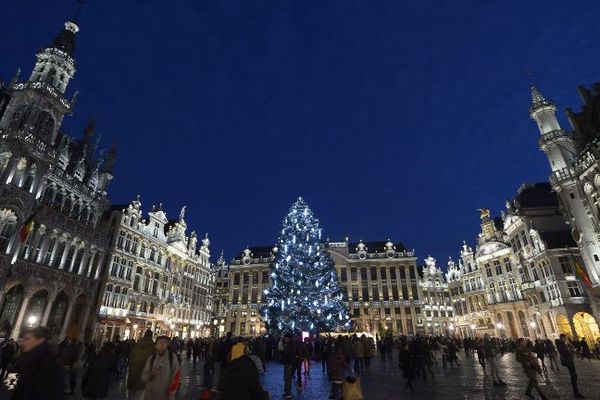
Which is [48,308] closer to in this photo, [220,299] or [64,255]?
[64,255]

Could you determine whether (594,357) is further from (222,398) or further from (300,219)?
(222,398)

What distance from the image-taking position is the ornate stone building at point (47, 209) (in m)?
28.3

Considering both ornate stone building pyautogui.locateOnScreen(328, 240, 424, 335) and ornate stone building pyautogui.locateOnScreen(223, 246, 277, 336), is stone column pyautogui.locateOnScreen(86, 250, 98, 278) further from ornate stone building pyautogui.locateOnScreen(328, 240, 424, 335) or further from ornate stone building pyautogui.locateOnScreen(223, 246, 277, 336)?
ornate stone building pyautogui.locateOnScreen(328, 240, 424, 335)

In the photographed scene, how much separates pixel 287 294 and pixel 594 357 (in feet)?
88.8

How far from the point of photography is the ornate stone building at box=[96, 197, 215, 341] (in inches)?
1720

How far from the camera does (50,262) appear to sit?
3253 cm

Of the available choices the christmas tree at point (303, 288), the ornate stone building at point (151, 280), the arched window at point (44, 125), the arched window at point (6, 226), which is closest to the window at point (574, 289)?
the christmas tree at point (303, 288)

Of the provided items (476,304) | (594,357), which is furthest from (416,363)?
(476,304)

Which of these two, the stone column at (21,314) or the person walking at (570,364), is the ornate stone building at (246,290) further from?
the person walking at (570,364)

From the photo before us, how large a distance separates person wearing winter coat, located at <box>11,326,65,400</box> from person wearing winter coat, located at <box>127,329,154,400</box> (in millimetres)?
2429

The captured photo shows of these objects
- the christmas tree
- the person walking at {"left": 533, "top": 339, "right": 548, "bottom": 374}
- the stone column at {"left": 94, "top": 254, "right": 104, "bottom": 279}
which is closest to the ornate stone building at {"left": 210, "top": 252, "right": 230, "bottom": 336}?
the stone column at {"left": 94, "top": 254, "right": 104, "bottom": 279}

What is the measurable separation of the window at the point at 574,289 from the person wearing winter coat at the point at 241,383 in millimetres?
48902

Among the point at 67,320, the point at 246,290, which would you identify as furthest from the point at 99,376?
the point at 246,290

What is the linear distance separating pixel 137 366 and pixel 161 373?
931 millimetres
